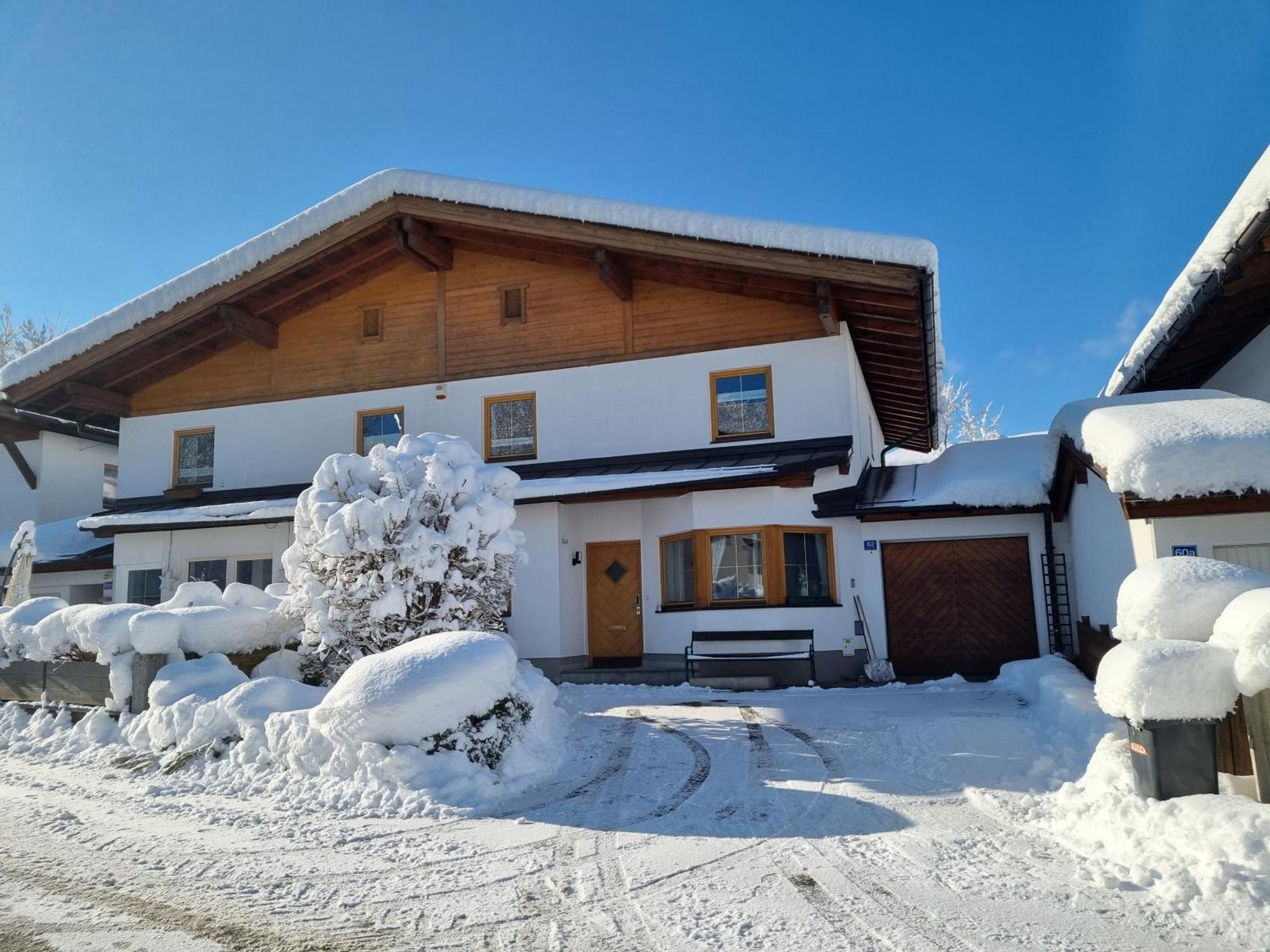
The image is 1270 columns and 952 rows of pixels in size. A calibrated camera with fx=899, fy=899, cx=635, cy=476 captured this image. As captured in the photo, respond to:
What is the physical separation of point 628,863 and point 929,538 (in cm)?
978

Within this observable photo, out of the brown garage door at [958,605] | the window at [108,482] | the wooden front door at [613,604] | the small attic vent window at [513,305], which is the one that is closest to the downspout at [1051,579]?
the brown garage door at [958,605]

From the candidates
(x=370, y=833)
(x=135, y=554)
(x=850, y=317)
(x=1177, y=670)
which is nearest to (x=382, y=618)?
(x=370, y=833)

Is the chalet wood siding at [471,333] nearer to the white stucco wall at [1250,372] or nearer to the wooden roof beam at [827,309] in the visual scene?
the wooden roof beam at [827,309]

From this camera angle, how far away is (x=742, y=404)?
14.3 m

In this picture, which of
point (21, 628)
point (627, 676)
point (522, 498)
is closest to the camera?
point (21, 628)

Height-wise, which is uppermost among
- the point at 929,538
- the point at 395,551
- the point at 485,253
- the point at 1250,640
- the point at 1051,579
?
the point at 485,253

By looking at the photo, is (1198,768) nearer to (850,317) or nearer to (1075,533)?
(1075,533)

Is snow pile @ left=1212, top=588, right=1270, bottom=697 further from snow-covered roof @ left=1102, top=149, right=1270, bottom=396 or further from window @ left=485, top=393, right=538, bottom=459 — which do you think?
window @ left=485, top=393, right=538, bottom=459

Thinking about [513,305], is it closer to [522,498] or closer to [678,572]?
[522,498]

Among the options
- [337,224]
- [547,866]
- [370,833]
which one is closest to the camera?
[547,866]

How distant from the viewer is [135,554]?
1686 centimetres

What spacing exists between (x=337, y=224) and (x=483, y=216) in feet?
8.95

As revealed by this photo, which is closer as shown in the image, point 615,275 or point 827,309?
point 827,309

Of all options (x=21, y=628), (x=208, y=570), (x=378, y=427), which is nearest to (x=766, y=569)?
(x=378, y=427)
